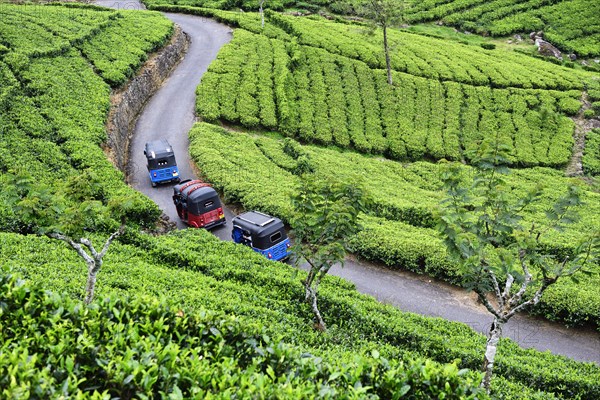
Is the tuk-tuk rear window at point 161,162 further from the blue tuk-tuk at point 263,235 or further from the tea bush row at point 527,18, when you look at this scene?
the tea bush row at point 527,18

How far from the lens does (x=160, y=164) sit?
2764cm

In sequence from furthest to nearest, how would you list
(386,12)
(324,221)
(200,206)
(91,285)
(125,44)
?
1. (386,12)
2. (125,44)
3. (200,206)
4. (324,221)
5. (91,285)

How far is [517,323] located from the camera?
19.1 meters

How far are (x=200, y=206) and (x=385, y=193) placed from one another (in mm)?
10436

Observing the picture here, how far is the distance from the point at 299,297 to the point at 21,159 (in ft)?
51.1

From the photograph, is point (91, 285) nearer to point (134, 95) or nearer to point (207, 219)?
point (207, 219)

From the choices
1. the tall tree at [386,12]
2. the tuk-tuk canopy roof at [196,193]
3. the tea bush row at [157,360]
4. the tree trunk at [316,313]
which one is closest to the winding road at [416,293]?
the tuk-tuk canopy roof at [196,193]

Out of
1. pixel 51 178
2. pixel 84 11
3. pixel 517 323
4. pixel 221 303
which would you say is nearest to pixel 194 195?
pixel 51 178

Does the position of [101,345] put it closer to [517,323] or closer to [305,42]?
[517,323]

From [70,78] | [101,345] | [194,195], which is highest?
[101,345]

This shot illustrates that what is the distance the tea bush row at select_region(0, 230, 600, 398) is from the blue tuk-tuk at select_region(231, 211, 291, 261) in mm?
2119

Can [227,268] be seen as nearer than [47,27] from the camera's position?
Yes

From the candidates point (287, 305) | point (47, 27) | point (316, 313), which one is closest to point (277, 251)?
point (287, 305)

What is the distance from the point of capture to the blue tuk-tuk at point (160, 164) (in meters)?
27.5
